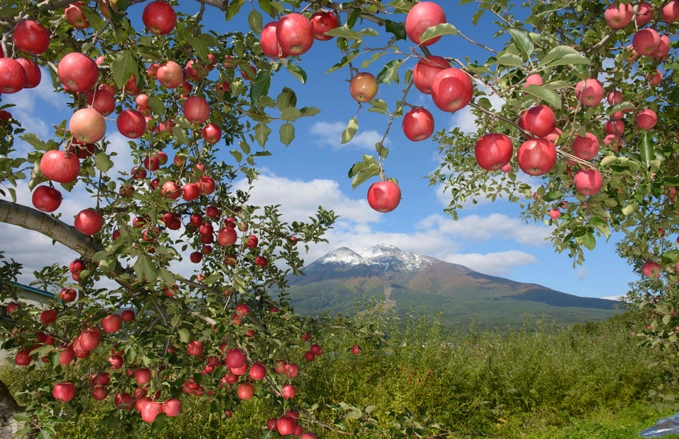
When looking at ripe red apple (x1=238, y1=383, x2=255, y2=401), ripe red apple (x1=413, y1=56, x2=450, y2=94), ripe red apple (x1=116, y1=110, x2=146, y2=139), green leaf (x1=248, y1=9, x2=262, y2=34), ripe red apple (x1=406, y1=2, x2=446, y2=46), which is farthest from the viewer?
ripe red apple (x1=238, y1=383, x2=255, y2=401)

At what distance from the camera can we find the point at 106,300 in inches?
109

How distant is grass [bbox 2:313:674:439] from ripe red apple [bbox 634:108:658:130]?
3.59m

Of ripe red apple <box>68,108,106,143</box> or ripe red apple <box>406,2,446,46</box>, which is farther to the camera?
ripe red apple <box>68,108,106,143</box>

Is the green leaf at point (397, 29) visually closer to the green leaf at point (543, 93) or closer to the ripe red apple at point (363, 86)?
the ripe red apple at point (363, 86)

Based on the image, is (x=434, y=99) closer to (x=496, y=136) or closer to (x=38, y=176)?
(x=496, y=136)

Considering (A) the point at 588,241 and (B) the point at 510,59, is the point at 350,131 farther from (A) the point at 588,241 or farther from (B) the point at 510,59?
(A) the point at 588,241

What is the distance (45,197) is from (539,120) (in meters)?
2.25

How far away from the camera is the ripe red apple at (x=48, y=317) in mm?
2819

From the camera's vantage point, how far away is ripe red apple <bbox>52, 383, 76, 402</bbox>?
2.60 meters

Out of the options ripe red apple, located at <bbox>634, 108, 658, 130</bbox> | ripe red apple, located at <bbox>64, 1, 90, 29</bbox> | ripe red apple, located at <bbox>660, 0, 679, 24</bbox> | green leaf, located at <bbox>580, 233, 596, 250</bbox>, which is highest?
ripe red apple, located at <bbox>660, 0, 679, 24</bbox>

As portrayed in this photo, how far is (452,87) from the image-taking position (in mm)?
1094

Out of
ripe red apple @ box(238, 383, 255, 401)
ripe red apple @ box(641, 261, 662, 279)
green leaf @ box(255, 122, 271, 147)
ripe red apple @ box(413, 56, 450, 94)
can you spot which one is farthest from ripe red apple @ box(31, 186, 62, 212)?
ripe red apple @ box(641, 261, 662, 279)

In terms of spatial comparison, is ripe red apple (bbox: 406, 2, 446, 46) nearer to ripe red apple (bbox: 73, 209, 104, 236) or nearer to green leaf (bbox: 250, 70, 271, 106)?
green leaf (bbox: 250, 70, 271, 106)

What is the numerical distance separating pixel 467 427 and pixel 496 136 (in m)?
6.97
